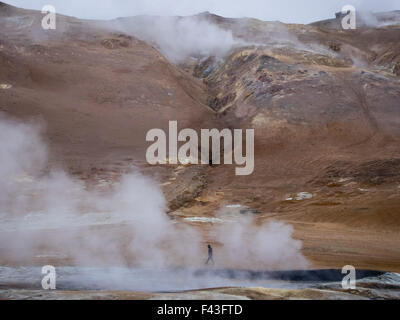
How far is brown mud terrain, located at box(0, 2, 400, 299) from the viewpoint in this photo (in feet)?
42.6

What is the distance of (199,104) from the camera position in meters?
25.1

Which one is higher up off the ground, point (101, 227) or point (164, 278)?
point (101, 227)

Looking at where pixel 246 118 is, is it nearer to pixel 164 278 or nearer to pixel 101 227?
pixel 101 227

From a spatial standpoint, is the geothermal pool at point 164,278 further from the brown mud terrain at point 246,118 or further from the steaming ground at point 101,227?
the brown mud terrain at point 246,118

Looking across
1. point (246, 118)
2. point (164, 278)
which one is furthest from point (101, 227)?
point (246, 118)

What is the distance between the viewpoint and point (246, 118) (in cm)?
2298

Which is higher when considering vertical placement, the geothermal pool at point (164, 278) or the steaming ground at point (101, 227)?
the steaming ground at point (101, 227)

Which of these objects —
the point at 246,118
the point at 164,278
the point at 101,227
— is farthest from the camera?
the point at 246,118

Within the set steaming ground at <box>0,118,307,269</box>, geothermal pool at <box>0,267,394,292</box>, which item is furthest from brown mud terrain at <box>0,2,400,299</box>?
geothermal pool at <box>0,267,394,292</box>

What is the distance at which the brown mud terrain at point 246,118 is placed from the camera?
12984 millimetres

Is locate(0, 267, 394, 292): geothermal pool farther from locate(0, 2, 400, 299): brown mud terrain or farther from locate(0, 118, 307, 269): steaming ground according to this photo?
locate(0, 2, 400, 299): brown mud terrain

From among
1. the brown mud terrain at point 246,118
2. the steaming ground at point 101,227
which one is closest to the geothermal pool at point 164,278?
the steaming ground at point 101,227

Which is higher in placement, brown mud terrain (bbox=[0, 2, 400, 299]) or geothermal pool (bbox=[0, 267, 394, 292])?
brown mud terrain (bbox=[0, 2, 400, 299])
